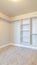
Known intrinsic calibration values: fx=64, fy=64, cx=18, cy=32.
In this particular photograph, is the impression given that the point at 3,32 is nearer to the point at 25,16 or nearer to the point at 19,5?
the point at 25,16

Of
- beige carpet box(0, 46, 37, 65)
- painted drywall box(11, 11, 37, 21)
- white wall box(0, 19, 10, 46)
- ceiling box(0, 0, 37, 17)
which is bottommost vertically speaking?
beige carpet box(0, 46, 37, 65)

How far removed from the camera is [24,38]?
4.28 meters

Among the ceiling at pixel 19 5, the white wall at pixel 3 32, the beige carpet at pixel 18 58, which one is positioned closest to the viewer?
the beige carpet at pixel 18 58

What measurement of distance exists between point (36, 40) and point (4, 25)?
2.30 metres

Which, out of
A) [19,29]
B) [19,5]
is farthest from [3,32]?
[19,5]

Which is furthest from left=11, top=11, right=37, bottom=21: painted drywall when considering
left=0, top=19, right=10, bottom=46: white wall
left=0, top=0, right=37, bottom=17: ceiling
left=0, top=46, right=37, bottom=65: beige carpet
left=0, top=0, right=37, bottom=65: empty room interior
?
left=0, top=46, right=37, bottom=65: beige carpet

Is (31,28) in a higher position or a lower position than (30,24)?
lower

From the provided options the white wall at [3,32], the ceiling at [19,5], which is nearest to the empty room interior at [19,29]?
the white wall at [3,32]

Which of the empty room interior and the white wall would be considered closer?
the empty room interior

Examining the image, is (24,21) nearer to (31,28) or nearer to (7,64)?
(31,28)

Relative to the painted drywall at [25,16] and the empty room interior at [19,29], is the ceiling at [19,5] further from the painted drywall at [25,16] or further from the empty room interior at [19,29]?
the painted drywall at [25,16]

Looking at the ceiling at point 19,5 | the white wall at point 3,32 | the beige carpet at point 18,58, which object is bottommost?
the beige carpet at point 18,58

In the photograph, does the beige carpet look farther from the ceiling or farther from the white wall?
the ceiling

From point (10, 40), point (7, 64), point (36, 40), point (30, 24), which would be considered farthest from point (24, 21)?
point (7, 64)
